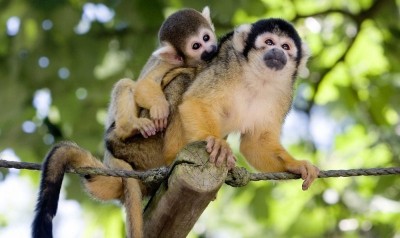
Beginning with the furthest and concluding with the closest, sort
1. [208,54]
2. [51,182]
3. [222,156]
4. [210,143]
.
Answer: [208,54] → [51,182] → [210,143] → [222,156]

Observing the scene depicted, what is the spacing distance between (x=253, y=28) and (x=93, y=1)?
10.4 ft

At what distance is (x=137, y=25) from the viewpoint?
8.66 meters

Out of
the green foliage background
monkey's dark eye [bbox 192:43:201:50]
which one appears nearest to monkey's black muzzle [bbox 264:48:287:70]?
monkey's dark eye [bbox 192:43:201:50]

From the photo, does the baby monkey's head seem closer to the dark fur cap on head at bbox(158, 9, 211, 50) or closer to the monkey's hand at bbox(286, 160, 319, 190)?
the dark fur cap on head at bbox(158, 9, 211, 50)

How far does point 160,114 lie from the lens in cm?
543

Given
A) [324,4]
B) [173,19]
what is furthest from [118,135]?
[324,4]

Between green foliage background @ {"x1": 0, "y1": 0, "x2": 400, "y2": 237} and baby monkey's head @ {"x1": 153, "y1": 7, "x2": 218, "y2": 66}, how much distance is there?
1.51 metres

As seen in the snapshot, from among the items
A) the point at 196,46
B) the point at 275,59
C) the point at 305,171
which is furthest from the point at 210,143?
the point at 196,46

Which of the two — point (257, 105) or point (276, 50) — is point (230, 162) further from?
point (276, 50)

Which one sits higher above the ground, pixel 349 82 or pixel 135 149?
pixel 135 149

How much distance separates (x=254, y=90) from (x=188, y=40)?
2.21ft

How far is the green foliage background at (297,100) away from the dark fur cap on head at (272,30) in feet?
6.24

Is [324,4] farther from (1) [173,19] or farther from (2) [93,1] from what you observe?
(1) [173,19]

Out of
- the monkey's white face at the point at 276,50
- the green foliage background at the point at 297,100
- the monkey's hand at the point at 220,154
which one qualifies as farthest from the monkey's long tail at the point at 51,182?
the green foliage background at the point at 297,100
